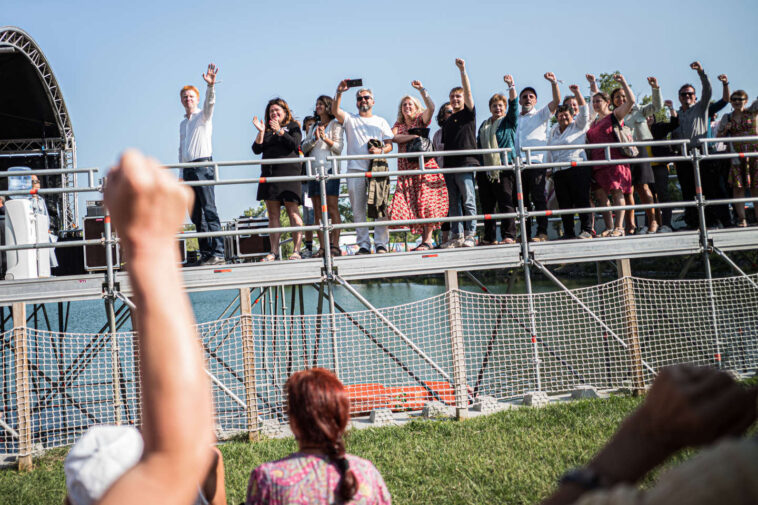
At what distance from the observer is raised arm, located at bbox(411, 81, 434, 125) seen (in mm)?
7492

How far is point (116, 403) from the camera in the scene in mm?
6297

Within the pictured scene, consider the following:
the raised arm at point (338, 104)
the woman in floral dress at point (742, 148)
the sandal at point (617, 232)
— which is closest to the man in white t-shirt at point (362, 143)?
the raised arm at point (338, 104)

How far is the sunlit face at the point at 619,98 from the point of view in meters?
8.26

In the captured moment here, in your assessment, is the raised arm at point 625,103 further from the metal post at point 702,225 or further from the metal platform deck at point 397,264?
the metal platform deck at point 397,264

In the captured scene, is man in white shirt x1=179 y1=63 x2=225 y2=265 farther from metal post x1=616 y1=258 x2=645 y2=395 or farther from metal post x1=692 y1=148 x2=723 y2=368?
metal post x1=692 y1=148 x2=723 y2=368

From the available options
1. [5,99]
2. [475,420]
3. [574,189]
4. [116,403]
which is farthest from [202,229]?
[5,99]

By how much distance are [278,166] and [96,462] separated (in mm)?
6003

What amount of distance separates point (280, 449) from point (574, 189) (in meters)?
4.95

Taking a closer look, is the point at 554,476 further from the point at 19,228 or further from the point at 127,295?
the point at 19,228

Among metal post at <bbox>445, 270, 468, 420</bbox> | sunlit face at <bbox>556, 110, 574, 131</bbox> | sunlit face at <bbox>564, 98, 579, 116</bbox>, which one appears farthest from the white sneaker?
sunlit face at <bbox>564, 98, 579, 116</bbox>

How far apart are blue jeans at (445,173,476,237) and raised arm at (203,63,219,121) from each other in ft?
9.78

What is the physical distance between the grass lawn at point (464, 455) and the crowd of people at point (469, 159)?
226 centimetres

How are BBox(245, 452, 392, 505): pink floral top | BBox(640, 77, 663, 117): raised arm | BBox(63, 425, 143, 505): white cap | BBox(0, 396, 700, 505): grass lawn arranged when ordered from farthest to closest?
BBox(640, 77, 663, 117): raised arm < BBox(0, 396, 700, 505): grass lawn < BBox(245, 452, 392, 505): pink floral top < BBox(63, 425, 143, 505): white cap

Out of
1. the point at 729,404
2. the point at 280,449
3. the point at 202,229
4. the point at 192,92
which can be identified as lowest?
the point at 280,449
